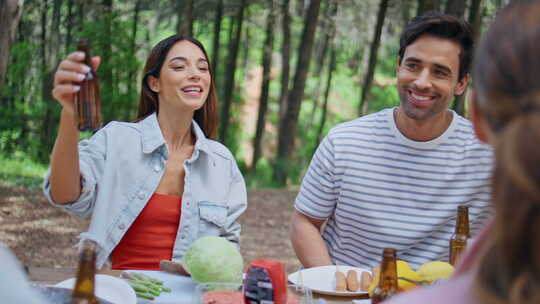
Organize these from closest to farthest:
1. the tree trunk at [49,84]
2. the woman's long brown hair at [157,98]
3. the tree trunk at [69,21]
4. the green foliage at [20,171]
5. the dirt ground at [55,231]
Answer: the woman's long brown hair at [157,98] < the dirt ground at [55,231] < the green foliage at [20,171] < the tree trunk at [49,84] < the tree trunk at [69,21]

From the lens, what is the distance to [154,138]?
142 inches

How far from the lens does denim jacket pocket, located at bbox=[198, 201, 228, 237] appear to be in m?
3.54

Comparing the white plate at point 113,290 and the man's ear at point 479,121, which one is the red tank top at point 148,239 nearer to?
the white plate at point 113,290

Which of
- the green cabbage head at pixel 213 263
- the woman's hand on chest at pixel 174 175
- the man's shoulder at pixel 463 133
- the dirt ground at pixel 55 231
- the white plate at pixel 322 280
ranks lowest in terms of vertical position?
the dirt ground at pixel 55 231

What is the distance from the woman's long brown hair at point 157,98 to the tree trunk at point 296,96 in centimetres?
1010

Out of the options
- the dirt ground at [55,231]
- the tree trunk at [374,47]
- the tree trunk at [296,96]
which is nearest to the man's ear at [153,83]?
the dirt ground at [55,231]

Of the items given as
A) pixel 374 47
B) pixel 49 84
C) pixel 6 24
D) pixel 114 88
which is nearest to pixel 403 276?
pixel 6 24

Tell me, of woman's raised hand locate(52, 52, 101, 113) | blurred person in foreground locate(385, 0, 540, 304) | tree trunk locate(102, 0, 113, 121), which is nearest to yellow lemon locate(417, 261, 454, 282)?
woman's raised hand locate(52, 52, 101, 113)

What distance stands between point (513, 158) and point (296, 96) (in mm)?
13640

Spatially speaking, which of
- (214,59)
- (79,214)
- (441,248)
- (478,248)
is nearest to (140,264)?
(79,214)

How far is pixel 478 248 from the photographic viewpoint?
1.13 meters

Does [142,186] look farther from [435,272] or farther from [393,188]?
[435,272]

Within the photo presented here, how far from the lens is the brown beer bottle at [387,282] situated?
216cm

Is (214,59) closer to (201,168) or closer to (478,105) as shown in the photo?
(201,168)
